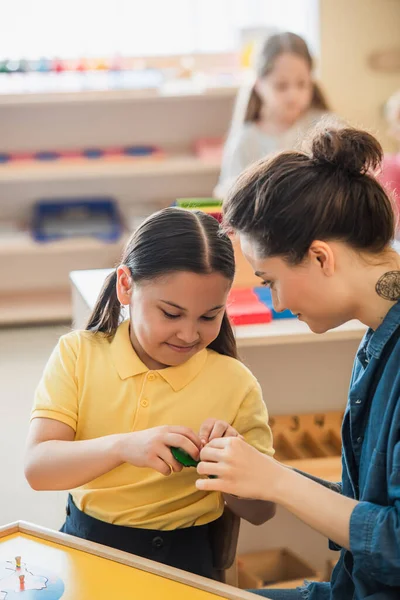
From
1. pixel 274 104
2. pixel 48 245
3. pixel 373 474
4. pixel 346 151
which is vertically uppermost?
pixel 346 151

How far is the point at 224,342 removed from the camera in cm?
159

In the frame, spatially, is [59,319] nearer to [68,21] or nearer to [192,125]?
[192,125]

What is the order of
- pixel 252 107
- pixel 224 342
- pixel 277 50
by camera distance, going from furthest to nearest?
pixel 252 107
pixel 277 50
pixel 224 342

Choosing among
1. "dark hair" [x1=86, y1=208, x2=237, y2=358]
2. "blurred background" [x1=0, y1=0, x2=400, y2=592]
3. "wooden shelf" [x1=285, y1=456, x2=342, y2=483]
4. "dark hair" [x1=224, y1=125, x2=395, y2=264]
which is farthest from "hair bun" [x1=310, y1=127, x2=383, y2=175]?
"blurred background" [x1=0, y1=0, x2=400, y2=592]

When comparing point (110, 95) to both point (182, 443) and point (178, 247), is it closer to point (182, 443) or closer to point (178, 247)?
point (178, 247)

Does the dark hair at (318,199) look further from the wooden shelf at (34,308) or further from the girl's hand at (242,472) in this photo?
the wooden shelf at (34,308)

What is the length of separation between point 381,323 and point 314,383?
48.5 inches

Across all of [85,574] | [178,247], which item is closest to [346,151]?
[178,247]

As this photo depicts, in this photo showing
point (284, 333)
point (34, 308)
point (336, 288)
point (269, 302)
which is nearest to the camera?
point (336, 288)

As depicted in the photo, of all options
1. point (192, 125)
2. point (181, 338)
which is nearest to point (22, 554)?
point (181, 338)

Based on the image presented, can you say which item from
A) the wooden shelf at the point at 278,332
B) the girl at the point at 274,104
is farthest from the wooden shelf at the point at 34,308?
the wooden shelf at the point at 278,332

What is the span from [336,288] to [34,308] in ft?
11.2

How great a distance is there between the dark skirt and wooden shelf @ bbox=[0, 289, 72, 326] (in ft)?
9.71

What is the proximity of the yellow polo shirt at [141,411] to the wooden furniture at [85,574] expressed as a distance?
0.84 feet
